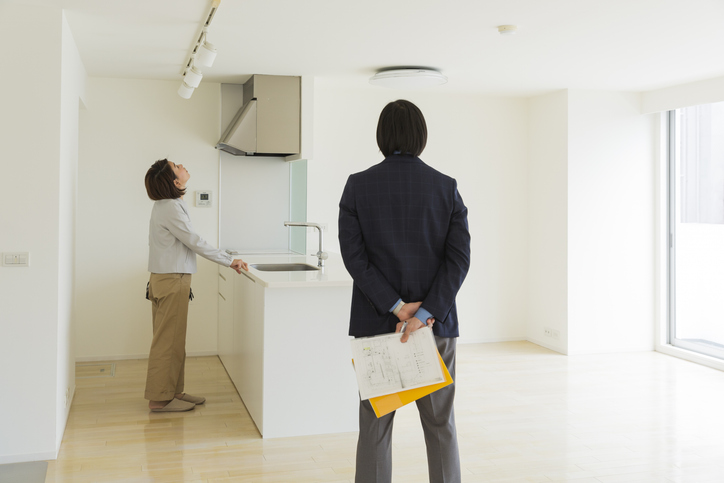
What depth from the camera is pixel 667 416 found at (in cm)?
367

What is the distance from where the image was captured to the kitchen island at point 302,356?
321cm

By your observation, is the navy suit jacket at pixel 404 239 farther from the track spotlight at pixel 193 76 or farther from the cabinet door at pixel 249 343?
the track spotlight at pixel 193 76

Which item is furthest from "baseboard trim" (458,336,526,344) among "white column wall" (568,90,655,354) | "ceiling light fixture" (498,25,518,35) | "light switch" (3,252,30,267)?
"light switch" (3,252,30,267)

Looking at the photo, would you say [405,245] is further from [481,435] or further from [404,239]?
[481,435]

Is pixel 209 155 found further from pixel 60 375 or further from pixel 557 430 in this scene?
pixel 557 430

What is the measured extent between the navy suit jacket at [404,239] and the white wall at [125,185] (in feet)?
11.0

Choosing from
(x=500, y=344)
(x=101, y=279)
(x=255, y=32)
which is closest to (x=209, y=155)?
(x=101, y=279)

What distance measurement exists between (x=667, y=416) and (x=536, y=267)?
2181 mm

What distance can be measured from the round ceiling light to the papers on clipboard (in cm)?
288

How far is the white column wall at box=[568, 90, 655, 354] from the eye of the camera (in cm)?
526

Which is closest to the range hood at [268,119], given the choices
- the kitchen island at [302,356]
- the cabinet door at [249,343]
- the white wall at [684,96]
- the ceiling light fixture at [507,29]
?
the cabinet door at [249,343]

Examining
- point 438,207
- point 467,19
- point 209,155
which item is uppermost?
point 467,19

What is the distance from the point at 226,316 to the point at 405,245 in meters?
2.94

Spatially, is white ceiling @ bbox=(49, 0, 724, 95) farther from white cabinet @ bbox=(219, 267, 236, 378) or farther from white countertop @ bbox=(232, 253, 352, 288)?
white cabinet @ bbox=(219, 267, 236, 378)
